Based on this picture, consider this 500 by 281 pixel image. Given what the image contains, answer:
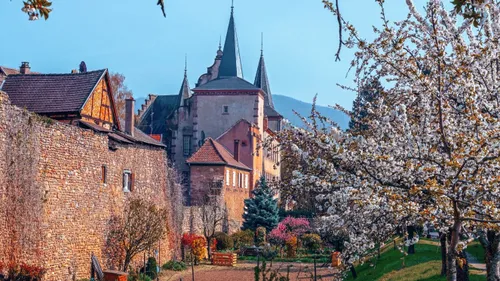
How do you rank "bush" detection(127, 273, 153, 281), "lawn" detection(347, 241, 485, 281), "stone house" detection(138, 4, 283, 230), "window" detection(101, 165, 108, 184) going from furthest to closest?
"stone house" detection(138, 4, 283, 230) < "window" detection(101, 165, 108, 184) < "bush" detection(127, 273, 153, 281) < "lawn" detection(347, 241, 485, 281)

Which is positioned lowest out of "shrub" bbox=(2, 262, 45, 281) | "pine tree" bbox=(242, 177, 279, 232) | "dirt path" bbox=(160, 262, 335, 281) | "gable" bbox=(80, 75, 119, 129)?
"dirt path" bbox=(160, 262, 335, 281)

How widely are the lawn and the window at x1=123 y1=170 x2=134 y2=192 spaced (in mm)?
8383

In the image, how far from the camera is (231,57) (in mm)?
65688

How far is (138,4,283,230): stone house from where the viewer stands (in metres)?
53.1

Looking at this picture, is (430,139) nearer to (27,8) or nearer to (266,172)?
(27,8)

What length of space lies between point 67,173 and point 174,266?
361 inches

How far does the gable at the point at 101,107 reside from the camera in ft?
78.6

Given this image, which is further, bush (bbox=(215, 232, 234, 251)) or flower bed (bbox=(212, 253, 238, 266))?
bush (bbox=(215, 232, 234, 251))

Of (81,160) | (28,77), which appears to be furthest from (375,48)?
(28,77)

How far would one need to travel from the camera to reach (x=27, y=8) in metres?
4.27

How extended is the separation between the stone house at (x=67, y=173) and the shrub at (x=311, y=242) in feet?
28.6

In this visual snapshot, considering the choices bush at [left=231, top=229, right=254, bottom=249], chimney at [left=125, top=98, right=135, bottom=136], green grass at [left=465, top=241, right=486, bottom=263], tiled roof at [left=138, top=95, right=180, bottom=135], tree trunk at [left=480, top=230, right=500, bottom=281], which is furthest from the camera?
tiled roof at [left=138, top=95, right=180, bottom=135]

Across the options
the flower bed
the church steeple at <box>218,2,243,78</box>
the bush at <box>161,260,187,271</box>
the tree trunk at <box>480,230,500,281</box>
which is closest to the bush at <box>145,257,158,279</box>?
the bush at <box>161,260,187,271</box>

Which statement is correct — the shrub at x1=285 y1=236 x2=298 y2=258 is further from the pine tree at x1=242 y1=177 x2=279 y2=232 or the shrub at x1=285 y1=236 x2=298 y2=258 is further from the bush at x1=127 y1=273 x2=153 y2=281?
the bush at x1=127 y1=273 x2=153 y2=281
